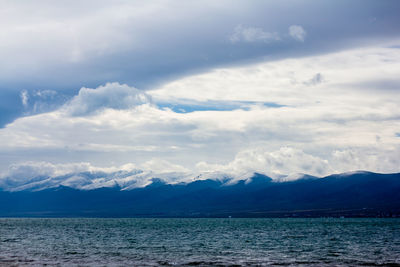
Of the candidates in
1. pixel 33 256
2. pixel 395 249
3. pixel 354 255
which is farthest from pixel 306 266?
pixel 33 256

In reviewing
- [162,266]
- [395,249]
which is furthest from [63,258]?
[395,249]

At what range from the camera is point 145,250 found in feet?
319

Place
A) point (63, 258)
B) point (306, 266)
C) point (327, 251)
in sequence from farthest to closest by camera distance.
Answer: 1. point (327, 251)
2. point (63, 258)
3. point (306, 266)

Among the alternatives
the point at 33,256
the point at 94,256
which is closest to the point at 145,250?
the point at 94,256

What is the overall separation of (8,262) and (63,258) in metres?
10.7

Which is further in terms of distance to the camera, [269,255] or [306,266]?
[269,255]

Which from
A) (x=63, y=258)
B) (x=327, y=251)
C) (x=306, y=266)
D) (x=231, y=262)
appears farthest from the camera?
(x=327, y=251)

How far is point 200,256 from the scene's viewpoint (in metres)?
83.8

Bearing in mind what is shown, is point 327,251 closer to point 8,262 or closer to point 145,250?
point 145,250

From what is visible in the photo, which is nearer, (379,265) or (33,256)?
(379,265)

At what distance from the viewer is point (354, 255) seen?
277 ft

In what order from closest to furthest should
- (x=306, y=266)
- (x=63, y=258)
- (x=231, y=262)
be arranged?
(x=306, y=266) < (x=231, y=262) < (x=63, y=258)

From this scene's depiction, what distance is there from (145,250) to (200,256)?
1794 cm

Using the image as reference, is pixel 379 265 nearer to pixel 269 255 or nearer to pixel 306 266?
pixel 306 266
